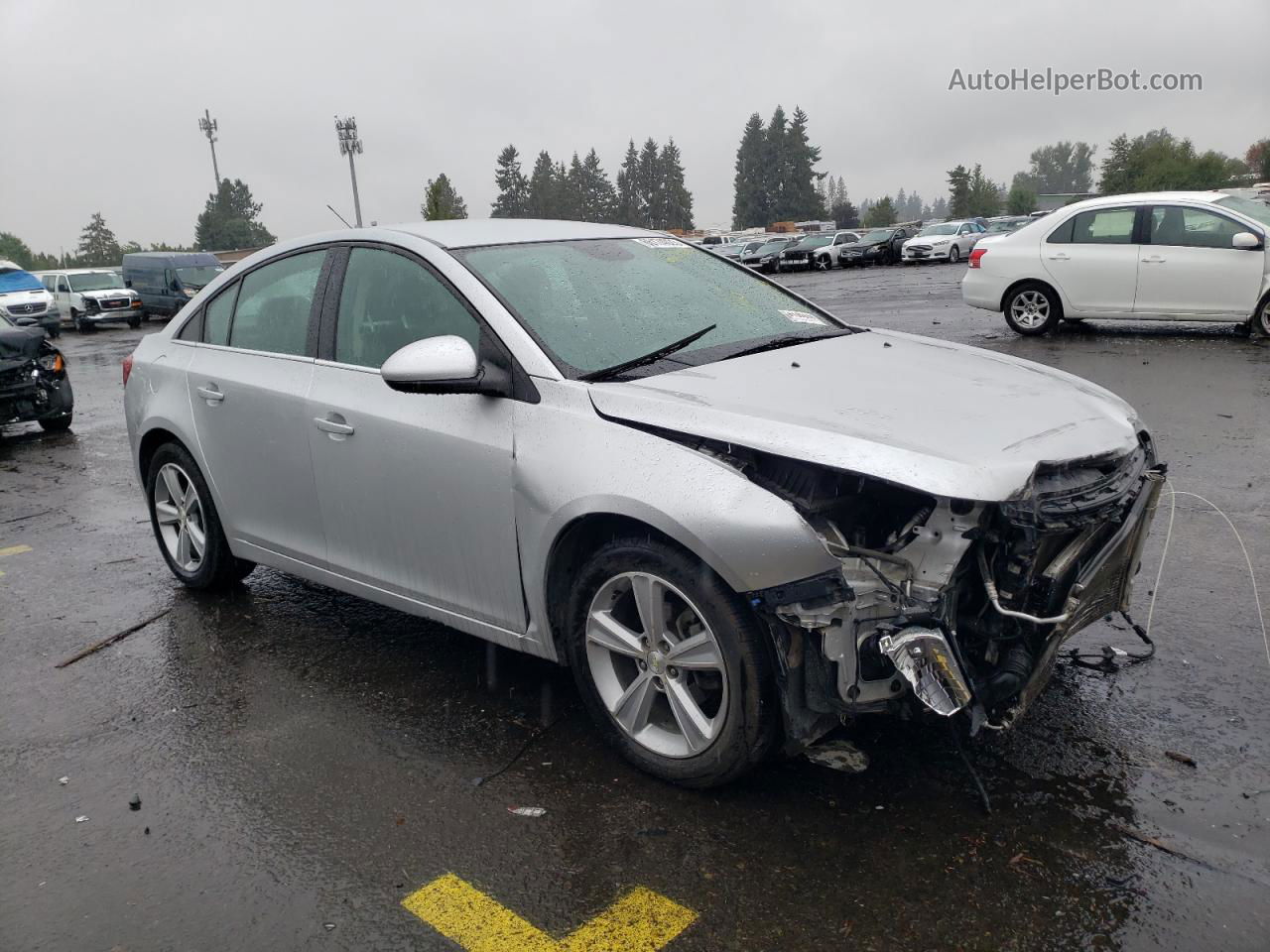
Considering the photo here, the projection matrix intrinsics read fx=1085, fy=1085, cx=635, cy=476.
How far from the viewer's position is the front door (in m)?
3.59

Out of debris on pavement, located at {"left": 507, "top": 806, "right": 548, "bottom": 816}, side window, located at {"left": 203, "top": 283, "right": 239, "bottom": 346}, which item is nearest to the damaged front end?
debris on pavement, located at {"left": 507, "top": 806, "right": 548, "bottom": 816}

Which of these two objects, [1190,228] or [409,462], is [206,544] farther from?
[1190,228]

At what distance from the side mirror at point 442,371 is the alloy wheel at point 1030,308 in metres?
11.0

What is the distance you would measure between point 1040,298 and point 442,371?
11205mm

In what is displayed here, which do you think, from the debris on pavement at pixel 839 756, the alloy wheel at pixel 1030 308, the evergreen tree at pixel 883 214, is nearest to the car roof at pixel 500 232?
the debris on pavement at pixel 839 756

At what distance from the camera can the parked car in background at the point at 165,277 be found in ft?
106

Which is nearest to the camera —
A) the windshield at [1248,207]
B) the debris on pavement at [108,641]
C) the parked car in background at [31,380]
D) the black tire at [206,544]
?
the debris on pavement at [108,641]

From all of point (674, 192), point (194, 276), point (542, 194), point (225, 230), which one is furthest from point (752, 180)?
point (194, 276)

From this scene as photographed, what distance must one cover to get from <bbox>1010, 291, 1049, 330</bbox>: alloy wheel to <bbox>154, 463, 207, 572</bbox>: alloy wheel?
10666mm

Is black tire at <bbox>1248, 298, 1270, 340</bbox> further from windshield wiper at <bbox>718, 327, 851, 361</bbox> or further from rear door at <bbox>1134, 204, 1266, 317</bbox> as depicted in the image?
windshield wiper at <bbox>718, 327, 851, 361</bbox>

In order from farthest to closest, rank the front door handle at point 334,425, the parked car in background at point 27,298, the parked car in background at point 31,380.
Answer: the parked car in background at point 27,298 → the parked car in background at point 31,380 → the front door handle at point 334,425

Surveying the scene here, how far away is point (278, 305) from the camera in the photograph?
4.68m

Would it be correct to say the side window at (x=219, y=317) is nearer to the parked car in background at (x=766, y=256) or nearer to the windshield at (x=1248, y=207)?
the windshield at (x=1248, y=207)

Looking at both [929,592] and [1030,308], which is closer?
[929,592]
